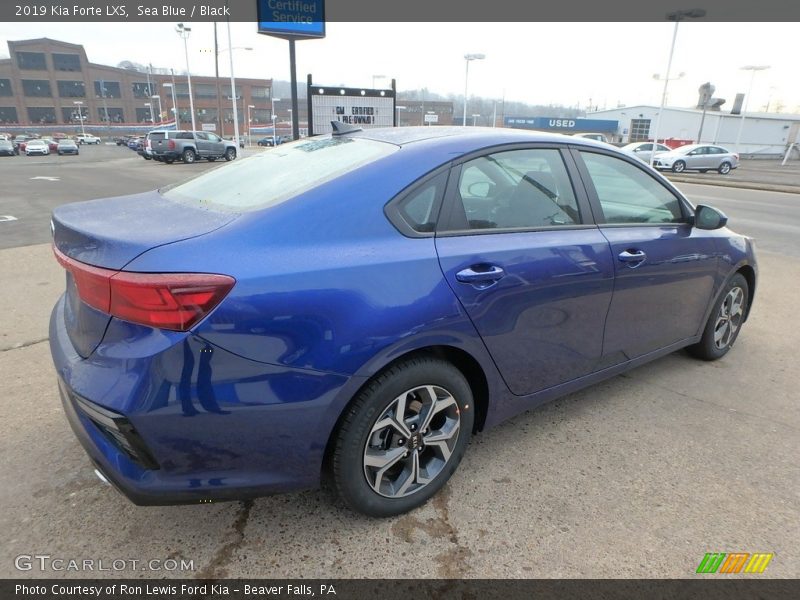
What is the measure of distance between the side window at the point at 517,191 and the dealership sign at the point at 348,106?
12.3 meters

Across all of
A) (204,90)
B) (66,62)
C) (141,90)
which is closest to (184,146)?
(204,90)

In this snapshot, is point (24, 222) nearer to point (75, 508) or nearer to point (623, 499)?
point (75, 508)

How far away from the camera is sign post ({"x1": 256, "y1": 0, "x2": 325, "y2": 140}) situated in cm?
1345

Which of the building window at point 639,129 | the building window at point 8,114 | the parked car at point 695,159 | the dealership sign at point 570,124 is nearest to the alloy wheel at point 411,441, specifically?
the parked car at point 695,159

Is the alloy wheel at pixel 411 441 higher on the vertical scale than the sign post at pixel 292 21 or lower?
lower

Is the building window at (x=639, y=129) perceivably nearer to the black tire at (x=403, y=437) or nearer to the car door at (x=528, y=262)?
the car door at (x=528, y=262)

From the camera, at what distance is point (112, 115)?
321 ft

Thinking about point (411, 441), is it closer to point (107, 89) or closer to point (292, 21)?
point (292, 21)

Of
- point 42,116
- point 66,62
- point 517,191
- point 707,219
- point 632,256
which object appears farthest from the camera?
point 42,116

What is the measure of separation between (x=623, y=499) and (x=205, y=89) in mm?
107975

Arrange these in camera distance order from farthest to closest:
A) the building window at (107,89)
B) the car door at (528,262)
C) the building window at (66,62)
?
the building window at (107,89) → the building window at (66,62) → the car door at (528,262)

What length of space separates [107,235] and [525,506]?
6.84ft

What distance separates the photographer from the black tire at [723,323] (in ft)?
12.6

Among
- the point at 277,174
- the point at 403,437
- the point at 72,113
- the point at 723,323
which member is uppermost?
the point at 277,174
